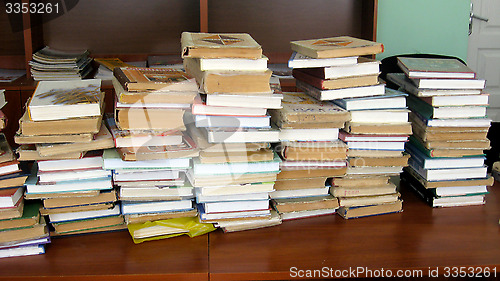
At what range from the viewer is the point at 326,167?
4.59ft

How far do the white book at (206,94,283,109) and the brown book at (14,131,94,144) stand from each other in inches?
12.2

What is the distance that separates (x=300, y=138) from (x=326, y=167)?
0.11 metres

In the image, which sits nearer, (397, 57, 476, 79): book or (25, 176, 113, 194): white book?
(25, 176, 113, 194): white book

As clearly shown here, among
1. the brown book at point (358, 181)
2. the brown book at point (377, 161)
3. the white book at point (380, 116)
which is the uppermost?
the white book at point (380, 116)

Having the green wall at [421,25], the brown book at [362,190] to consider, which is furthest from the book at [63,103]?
the green wall at [421,25]

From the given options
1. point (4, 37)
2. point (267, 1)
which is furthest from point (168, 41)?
point (4, 37)

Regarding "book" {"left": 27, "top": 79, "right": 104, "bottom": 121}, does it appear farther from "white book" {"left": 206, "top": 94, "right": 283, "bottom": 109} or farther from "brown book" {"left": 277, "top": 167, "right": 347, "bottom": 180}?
"brown book" {"left": 277, "top": 167, "right": 347, "bottom": 180}

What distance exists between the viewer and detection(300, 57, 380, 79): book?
139 centimetres

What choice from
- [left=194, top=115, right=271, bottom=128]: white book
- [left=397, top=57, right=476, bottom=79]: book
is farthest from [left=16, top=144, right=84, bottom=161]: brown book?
[left=397, top=57, right=476, bottom=79]: book

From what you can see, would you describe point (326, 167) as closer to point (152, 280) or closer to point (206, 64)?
point (206, 64)

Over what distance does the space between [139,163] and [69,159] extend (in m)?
0.17

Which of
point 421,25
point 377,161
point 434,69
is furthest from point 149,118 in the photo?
point 421,25

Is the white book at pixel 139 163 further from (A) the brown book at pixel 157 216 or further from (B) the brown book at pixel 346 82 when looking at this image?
(B) the brown book at pixel 346 82

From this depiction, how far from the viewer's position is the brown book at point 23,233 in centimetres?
120
